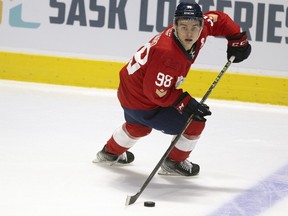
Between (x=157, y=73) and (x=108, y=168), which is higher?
(x=157, y=73)

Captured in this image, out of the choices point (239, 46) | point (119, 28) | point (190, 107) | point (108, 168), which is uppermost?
point (239, 46)

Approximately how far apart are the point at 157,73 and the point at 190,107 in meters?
0.19

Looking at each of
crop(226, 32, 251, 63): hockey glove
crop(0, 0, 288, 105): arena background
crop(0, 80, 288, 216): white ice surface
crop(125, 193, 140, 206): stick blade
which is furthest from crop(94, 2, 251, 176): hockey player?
→ crop(0, 0, 288, 105): arena background

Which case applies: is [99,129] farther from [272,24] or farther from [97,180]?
[272,24]

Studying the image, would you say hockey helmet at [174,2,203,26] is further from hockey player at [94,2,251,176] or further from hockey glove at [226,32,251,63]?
hockey glove at [226,32,251,63]

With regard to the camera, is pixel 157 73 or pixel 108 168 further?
pixel 108 168

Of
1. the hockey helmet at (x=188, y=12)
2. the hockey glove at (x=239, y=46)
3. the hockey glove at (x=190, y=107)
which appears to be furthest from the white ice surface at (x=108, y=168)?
the hockey helmet at (x=188, y=12)

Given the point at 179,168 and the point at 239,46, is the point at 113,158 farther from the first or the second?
the point at 239,46

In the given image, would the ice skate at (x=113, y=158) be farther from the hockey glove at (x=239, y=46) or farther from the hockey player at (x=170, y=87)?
the hockey glove at (x=239, y=46)

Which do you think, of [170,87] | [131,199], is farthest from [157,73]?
[131,199]

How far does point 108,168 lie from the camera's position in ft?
11.8

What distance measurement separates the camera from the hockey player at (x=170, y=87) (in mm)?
3109

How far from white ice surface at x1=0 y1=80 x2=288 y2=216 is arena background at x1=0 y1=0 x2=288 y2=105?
0.21 m

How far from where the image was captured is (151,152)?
399 cm
